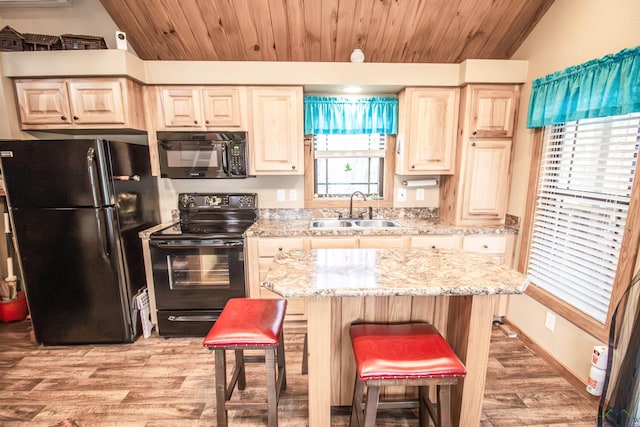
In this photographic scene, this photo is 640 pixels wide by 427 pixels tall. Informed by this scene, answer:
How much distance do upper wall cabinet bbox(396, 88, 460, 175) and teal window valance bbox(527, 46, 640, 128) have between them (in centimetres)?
62

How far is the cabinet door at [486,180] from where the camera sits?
2650 mm

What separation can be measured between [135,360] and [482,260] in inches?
103

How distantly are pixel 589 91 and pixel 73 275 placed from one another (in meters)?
3.94

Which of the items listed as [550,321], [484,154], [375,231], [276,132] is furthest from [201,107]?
[550,321]

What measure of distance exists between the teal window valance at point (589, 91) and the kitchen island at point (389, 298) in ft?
3.88

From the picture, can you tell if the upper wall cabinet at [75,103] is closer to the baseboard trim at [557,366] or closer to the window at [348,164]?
the window at [348,164]

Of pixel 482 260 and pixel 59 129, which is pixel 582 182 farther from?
pixel 59 129

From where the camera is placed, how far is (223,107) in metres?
2.65

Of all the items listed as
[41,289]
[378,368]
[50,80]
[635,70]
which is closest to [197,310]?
[41,289]

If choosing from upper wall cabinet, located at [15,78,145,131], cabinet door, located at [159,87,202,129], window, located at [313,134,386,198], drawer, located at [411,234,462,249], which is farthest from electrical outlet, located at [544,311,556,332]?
upper wall cabinet, located at [15,78,145,131]

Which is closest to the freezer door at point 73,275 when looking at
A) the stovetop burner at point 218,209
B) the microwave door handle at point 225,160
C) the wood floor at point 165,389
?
the wood floor at point 165,389

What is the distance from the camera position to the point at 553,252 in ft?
7.47

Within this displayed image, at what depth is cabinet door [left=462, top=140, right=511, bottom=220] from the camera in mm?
2650

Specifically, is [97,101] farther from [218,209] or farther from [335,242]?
[335,242]
